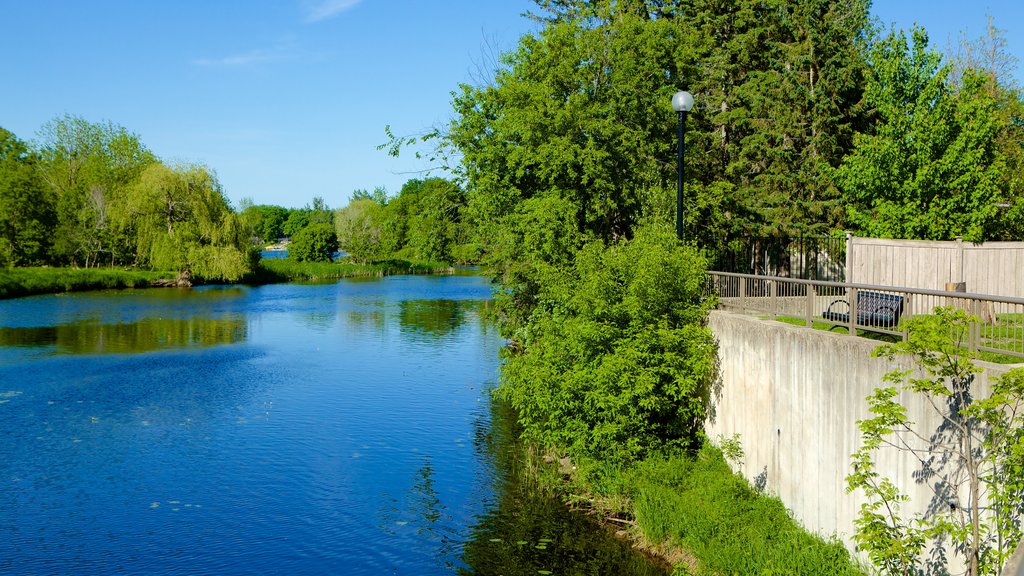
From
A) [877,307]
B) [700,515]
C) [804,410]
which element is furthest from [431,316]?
[804,410]

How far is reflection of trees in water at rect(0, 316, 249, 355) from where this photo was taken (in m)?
36.0

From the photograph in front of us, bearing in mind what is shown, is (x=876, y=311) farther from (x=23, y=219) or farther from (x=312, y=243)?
(x=312, y=243)

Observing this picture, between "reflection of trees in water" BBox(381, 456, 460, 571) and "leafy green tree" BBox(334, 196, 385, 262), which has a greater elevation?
"leafy green tree" BBox(334, 196, 385, 262)

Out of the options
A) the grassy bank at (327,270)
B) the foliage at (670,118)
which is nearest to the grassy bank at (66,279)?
the grassy bank at (327,270)

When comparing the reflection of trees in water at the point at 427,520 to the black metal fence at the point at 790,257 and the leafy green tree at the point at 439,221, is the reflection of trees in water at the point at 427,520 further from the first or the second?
the black metal fence at the point at 790,257

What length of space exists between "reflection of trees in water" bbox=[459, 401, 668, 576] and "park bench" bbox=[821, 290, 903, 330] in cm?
547

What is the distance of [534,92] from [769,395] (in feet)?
38.8

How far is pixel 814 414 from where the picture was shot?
41.2 feet

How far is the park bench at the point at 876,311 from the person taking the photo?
1322 cm

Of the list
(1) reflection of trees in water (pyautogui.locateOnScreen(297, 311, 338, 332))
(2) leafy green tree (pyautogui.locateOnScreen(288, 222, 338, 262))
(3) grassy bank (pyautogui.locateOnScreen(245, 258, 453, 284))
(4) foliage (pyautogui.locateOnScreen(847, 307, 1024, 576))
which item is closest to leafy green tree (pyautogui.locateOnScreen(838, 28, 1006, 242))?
(4) foliage (pyautogui.locateOnScreen(847, 307, 1024, 576))

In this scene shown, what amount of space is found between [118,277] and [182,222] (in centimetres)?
691

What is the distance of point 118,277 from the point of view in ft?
219

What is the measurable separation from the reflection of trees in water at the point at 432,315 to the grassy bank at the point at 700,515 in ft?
84.7

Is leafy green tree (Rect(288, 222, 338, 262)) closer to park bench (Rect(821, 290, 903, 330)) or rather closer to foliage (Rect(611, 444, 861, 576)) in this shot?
foliage (Rect(611, 444, 861, 576))
